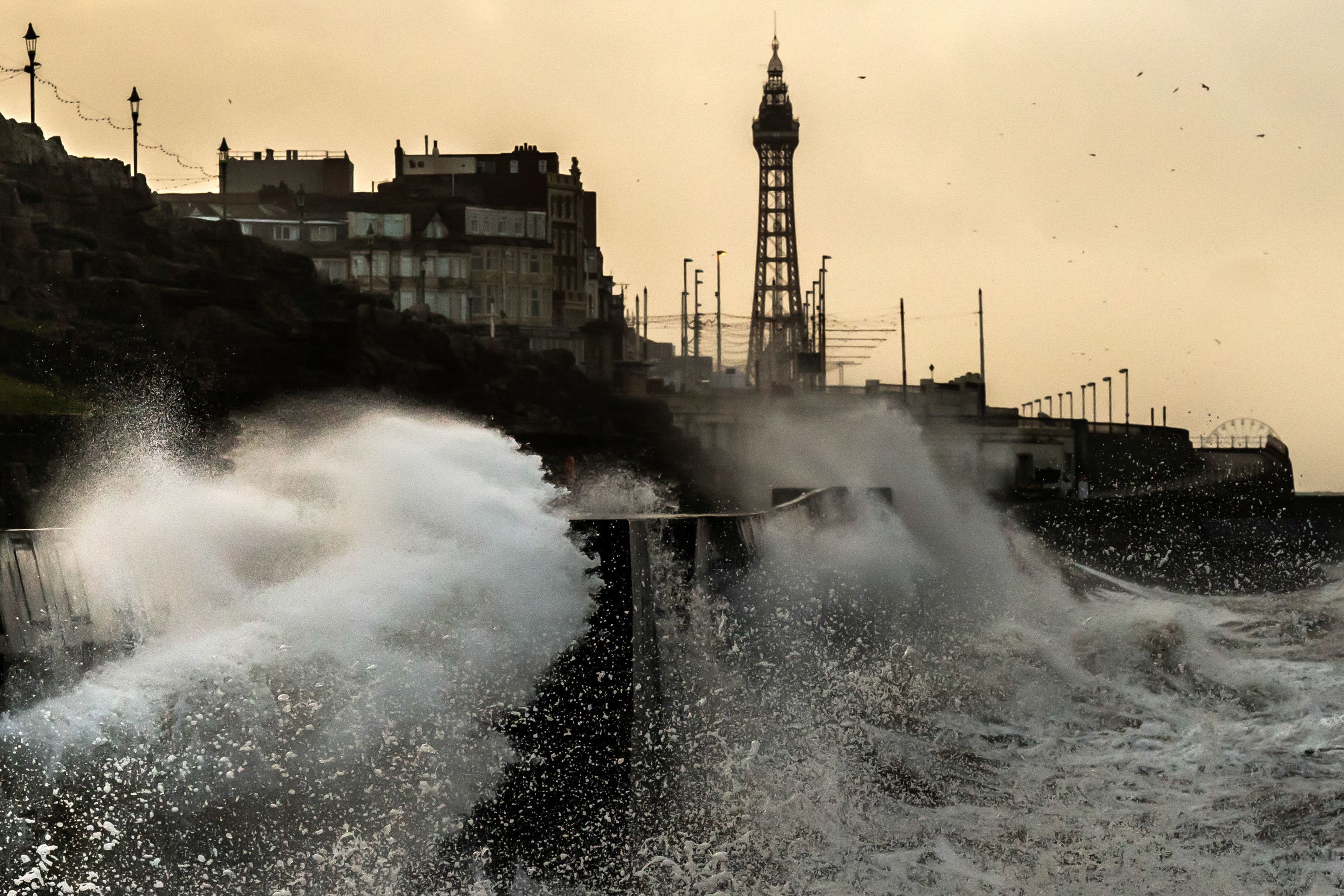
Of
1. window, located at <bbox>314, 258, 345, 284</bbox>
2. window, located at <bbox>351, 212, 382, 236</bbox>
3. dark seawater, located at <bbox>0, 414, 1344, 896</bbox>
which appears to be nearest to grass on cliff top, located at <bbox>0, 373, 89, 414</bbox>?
dark seawater, located at <bbox>0, 414, 1344, 896</bbox>

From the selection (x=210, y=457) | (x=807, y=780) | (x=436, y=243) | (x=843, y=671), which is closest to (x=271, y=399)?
(x=210, y=457)

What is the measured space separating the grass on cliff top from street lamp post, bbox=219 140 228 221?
36148mm

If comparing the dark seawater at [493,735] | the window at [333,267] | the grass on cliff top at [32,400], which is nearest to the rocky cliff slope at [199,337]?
the grass on cliff top at [32,400]

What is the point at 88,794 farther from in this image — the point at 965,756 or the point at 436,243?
the point at 436,243

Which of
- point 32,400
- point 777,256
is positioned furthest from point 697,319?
point 32,400

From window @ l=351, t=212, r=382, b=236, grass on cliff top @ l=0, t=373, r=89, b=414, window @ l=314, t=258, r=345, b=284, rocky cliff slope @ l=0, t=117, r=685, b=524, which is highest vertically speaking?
window @ l=351, t=212, r=382, b=236

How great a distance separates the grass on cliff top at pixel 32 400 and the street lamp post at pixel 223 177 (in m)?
36.1

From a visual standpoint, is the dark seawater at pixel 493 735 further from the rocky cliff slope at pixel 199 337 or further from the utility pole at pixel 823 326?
the utility pole at pixel 823 326

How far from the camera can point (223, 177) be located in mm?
83875

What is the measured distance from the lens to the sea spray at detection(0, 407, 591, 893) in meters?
11.8

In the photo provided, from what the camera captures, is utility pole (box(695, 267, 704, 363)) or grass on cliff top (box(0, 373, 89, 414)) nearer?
grass on cliff top (box(0, 373, 89, 414))

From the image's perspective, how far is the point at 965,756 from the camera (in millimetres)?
17078

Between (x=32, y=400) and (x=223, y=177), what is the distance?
4342 cm

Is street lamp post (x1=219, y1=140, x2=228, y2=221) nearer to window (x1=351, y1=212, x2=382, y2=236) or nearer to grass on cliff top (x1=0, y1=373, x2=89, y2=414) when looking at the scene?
window (x1=351, y1=212, x2=382, y2=236)
